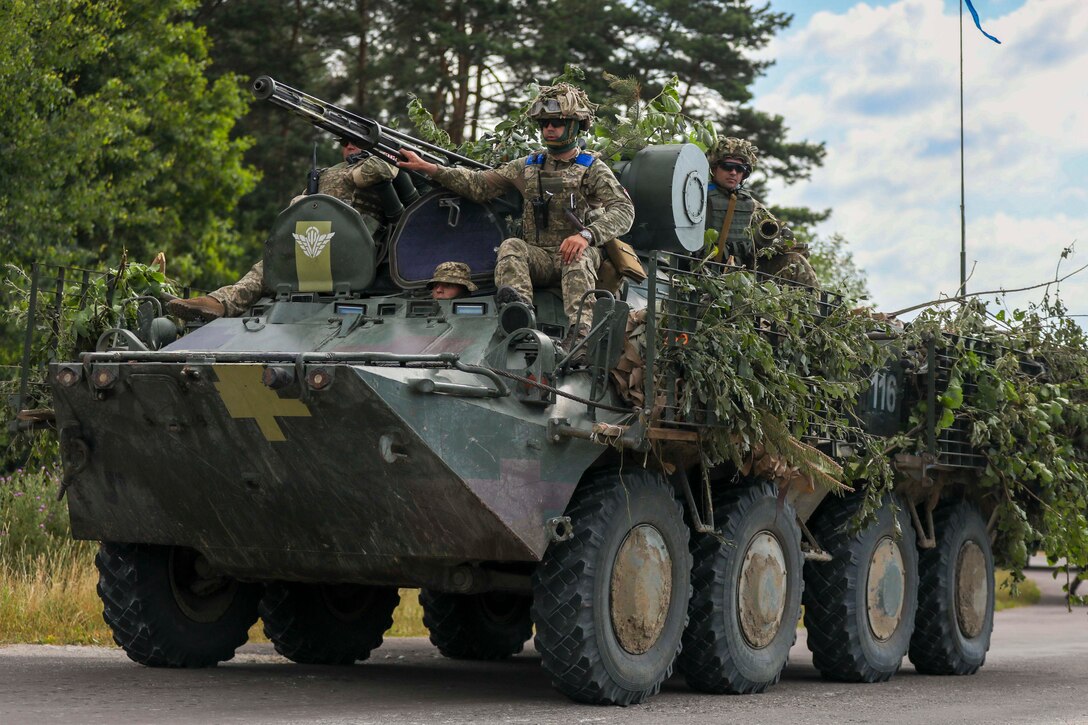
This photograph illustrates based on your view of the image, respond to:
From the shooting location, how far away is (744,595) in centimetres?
976

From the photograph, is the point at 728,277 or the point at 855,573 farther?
the point at 855,573

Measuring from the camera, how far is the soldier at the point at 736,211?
1139cm

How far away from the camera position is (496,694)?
9430 mm

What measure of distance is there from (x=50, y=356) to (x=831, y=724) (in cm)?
486

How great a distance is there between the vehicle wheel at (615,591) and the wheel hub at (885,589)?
7.97 ft

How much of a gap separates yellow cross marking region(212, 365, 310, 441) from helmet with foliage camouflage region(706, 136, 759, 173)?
4.41m

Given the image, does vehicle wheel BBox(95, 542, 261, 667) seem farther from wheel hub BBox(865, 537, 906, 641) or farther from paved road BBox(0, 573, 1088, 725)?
wheel hub BBox(865, 537, 906, 641)

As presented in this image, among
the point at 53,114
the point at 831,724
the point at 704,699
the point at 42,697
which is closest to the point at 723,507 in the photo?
the point at 704,699


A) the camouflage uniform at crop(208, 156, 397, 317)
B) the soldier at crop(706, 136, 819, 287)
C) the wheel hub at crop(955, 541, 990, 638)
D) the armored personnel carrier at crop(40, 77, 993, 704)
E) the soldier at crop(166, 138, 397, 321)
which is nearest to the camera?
the armored personnel carrier at crop(40, 77, 993, 704)

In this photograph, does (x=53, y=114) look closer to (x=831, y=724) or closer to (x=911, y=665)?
(x=911, y=665)

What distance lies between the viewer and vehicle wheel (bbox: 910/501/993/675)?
12.0 metres

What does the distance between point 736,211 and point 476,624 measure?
3371mm

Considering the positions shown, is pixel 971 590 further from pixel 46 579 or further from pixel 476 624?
pixel 46 579

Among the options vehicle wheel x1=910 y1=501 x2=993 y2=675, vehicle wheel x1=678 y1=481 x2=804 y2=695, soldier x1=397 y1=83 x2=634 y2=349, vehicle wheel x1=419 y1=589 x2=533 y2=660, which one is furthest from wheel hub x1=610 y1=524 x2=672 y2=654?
vehicle wheel x1=910 y1=501 x2=993 y2=675
